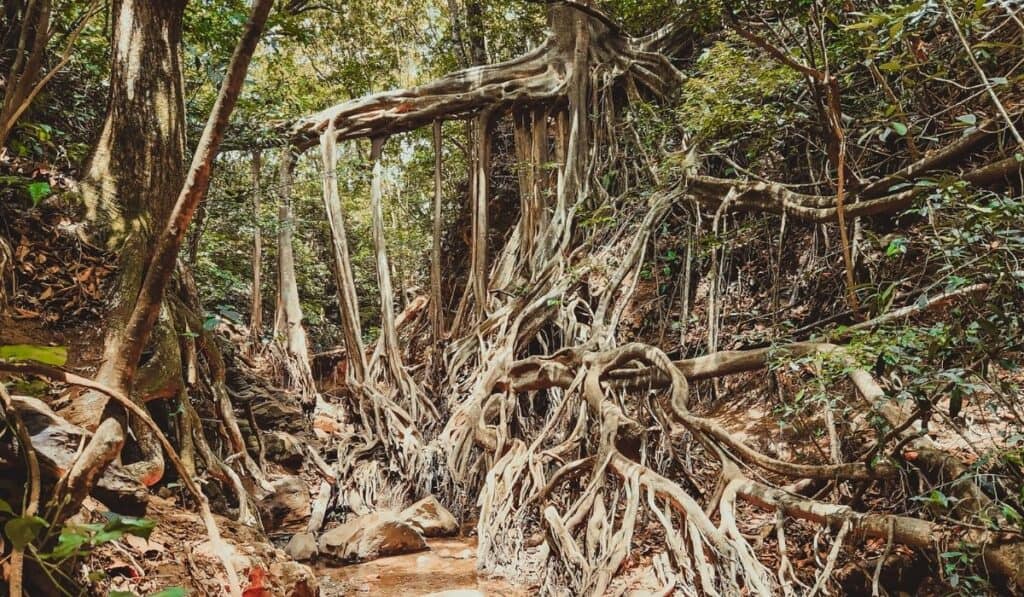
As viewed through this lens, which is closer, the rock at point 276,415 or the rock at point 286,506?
the rock at point 286,506

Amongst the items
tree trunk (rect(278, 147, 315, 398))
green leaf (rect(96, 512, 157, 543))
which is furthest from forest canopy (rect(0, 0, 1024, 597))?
tree trunk (rect(278, 147, 315, 398))

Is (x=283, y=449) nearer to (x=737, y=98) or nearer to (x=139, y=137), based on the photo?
(x=139, y=137)

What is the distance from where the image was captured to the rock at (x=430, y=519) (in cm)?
430

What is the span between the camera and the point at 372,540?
3982mm

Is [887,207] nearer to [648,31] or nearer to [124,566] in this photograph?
[124,566]

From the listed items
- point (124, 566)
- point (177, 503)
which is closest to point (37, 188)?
point (124, 566)

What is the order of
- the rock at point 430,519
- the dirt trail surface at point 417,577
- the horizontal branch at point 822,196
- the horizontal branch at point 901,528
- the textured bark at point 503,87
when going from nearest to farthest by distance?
the horizontal branch at point 901,528
the horizontal branch at point 822,196
the dirt trail surface at point 417,577
the rock at point 430,519
the textured bark at point 503,87

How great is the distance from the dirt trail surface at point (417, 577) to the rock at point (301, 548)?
16 cm

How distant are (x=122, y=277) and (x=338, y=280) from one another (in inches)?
139

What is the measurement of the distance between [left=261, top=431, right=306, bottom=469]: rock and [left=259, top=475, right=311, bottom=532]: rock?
2.24 feet

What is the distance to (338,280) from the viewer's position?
6.00 m

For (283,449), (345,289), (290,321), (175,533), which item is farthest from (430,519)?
(290,321)

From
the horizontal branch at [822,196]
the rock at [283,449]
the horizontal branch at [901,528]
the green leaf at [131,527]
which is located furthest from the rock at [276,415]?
the green leaf at [131,527]

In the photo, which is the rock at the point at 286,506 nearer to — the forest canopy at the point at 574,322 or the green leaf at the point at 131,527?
the forest canopy at the point at 574,322
